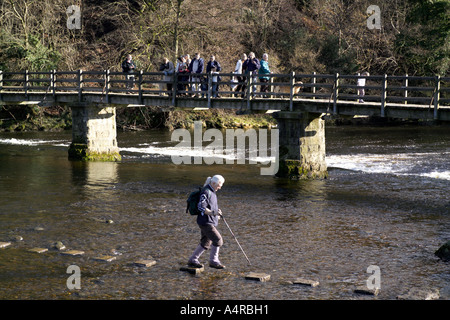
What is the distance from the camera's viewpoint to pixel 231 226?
16.3m

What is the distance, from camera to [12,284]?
449 inches

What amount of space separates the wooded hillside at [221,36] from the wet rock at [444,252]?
88.9ft

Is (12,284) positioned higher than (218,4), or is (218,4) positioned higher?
(218,4)

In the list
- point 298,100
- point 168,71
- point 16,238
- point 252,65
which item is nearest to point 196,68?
point 168,71

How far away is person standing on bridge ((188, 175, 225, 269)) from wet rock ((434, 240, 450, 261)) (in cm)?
445

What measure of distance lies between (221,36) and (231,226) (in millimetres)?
28656

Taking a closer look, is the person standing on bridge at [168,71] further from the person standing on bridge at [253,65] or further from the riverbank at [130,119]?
the riverbank at [130,119]

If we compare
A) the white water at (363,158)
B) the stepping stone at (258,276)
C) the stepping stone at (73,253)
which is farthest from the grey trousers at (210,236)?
the white water at (363,158)

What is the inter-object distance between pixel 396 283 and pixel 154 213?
7.83m

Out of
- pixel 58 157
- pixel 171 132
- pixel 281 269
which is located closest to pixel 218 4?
pixel 171 132
